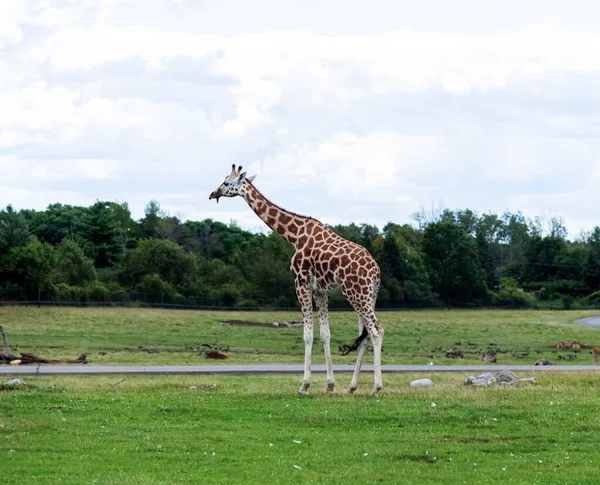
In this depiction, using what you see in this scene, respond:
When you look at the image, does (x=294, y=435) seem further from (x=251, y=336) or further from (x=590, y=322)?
(x=590, y=322)

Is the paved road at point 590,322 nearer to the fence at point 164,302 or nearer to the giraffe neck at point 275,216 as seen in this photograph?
the fence at point 164,302

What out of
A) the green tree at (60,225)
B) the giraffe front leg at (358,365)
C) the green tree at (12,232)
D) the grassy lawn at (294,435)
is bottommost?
the grassy lawn at (294,435)

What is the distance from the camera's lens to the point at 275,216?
25578 mm

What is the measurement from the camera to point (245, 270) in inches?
4252

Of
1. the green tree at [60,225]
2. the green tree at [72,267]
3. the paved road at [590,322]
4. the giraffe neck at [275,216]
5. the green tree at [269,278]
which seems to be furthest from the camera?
the green tree at [60,225]

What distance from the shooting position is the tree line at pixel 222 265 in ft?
277

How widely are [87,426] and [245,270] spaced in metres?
89.6

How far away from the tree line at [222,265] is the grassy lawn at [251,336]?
6.47 meters

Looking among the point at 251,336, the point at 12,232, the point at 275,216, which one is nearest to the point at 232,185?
the point at 275,216

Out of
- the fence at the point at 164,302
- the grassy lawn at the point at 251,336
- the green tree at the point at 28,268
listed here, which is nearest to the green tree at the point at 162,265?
the fence at the point at 164,302

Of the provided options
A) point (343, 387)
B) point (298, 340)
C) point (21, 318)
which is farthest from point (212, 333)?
point (343, 387)

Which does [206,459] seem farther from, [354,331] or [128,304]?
[128,304]

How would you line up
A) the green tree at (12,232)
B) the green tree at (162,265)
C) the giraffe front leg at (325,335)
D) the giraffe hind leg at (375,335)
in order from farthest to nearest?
1. the green tree at (162,265)
2. the green tree at (12,232)
3. the giraffe front leg at (325,335)
4. the giraffe hind leg at (375,335)

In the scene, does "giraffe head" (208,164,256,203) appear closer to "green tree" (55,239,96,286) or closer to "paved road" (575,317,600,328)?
"paved road" (575,317,600,328)
